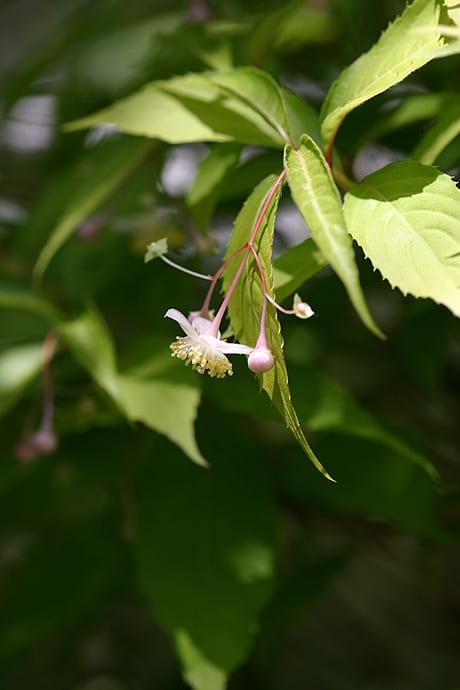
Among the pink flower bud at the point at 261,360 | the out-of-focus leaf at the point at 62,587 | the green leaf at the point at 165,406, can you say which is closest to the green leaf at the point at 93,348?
the green leaf at the point at 165,406

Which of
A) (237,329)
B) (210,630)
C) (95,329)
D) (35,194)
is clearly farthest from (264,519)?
(35,194)

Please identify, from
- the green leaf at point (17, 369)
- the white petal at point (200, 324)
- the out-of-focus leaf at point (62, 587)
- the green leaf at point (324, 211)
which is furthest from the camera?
the out-of-focus leaf at point (62, 587)

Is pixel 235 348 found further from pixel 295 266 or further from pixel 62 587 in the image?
pixel 62 587

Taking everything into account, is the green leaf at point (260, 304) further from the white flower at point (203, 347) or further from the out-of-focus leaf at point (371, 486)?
the out-of-focus leaf at point (371, 486)

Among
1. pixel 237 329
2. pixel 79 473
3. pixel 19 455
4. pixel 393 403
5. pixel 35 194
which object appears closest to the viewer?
pixel 237 329

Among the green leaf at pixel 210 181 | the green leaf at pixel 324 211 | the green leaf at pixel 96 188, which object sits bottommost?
the green leaf at pixel 96 188

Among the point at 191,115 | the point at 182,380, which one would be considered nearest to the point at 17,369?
the point at 182,380

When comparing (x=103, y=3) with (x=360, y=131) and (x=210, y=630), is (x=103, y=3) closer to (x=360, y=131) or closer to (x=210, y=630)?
(x=360, y=131)
